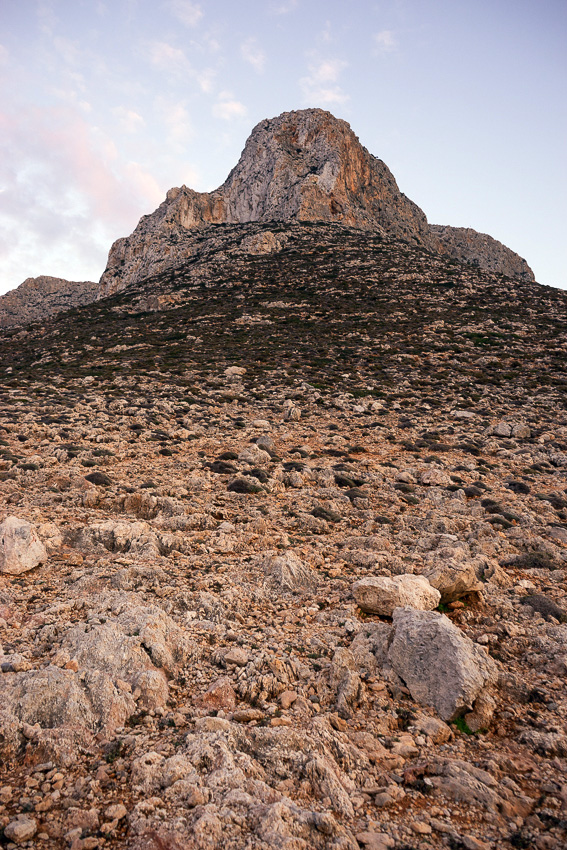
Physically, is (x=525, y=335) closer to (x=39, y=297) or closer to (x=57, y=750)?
(x=57, y=750)

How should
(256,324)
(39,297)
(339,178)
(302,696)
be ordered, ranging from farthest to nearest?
(39,297)
(339,178)
(256,324)
(302,696)

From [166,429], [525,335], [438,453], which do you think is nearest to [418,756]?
[438,453]

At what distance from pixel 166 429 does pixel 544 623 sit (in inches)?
540

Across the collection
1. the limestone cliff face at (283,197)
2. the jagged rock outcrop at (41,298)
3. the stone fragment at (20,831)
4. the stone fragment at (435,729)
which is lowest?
the stone fragment at (435,729)

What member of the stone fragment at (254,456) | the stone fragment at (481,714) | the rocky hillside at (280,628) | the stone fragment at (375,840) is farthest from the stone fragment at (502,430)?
the stone fragment at (375,840)

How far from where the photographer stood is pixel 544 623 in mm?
6492

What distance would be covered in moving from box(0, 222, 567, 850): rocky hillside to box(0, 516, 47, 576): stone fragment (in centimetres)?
5

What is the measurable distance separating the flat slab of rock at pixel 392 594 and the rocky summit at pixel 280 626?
0.03m

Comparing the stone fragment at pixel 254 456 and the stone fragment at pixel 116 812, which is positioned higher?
the stone fragment at pixel 254 456

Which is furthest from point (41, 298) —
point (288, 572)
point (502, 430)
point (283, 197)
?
point (288, 572)

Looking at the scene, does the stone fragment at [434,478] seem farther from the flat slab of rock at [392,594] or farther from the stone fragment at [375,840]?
the stone fragment at [375,840]

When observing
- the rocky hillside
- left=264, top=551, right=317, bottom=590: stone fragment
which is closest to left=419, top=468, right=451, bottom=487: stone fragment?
the rocky hillside

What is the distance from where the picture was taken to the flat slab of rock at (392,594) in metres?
6.43

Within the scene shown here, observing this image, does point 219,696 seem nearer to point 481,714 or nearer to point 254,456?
point 481,714
